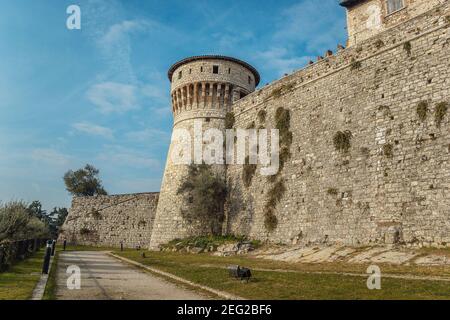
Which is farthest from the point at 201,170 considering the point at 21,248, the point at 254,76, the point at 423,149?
the point at 423,149

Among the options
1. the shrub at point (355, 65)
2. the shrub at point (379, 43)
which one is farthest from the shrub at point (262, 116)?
the shrub at point (379, 43)

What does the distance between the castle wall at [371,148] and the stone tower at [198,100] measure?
6.54 m

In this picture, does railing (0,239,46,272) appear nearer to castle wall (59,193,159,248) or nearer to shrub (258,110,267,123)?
shrub (258,110,267,123)

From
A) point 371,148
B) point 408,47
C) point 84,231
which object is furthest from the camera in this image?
point 84,231

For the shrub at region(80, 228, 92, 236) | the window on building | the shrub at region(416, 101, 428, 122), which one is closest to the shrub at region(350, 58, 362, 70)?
the shrub at region(416, 101, 428, 122)

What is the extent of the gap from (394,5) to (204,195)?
2071cm

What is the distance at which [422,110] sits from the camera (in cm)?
1616

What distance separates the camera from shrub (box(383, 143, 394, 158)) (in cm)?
1703

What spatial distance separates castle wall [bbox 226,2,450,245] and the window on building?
25.9 ft

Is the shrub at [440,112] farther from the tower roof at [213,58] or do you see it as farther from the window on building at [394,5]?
the tower roof at [213,58]

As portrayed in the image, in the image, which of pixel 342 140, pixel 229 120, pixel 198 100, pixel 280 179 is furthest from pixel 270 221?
pixel 198 100

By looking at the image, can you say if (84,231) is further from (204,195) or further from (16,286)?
(16,286)

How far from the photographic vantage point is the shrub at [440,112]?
15.3m

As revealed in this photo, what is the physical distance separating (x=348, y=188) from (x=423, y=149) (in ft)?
14.4
